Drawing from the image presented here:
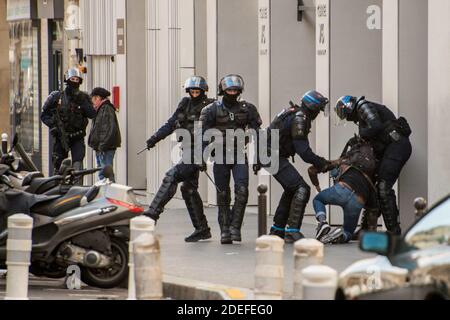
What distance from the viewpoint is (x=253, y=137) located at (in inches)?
679

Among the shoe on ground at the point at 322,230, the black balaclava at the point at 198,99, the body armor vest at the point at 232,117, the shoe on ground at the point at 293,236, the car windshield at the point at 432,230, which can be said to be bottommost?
the shoe on ground at the point at 293,236

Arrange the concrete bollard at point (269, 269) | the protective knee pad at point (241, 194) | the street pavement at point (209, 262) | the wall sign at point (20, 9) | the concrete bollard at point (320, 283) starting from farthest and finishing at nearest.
Result: the wall sign at point (20, 9), the protective knee pad at point (241, 194), the street pavement at point (209, 262), the concrete bollard at point (269, 269), the concrete bollard at point (320, 283)

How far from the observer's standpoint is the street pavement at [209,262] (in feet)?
45.1

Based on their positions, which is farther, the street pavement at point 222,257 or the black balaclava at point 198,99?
the black balaclava at point 198,99

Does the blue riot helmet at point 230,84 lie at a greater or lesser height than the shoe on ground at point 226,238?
greater

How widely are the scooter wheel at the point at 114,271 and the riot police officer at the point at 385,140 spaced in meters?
3.94

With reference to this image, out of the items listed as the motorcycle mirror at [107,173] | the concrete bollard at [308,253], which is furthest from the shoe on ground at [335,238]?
the concrete bollard at [308,253]

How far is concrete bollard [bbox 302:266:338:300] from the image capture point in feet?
27.9

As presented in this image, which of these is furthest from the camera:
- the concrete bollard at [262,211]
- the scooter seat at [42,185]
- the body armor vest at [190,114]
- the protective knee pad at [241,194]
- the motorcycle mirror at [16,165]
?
the body armor vest at [190,114]

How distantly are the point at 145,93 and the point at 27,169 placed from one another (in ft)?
36.8

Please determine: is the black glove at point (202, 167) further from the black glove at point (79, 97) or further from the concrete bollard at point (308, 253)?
the concrete bollard at point (308, 253)

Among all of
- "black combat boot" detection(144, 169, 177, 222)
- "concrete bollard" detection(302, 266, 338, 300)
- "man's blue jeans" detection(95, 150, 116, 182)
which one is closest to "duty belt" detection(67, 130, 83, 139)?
"man's blue jeans" detection(95, 150, 116, 182)

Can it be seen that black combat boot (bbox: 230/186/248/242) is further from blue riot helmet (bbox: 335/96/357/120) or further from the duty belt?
the duty belt
